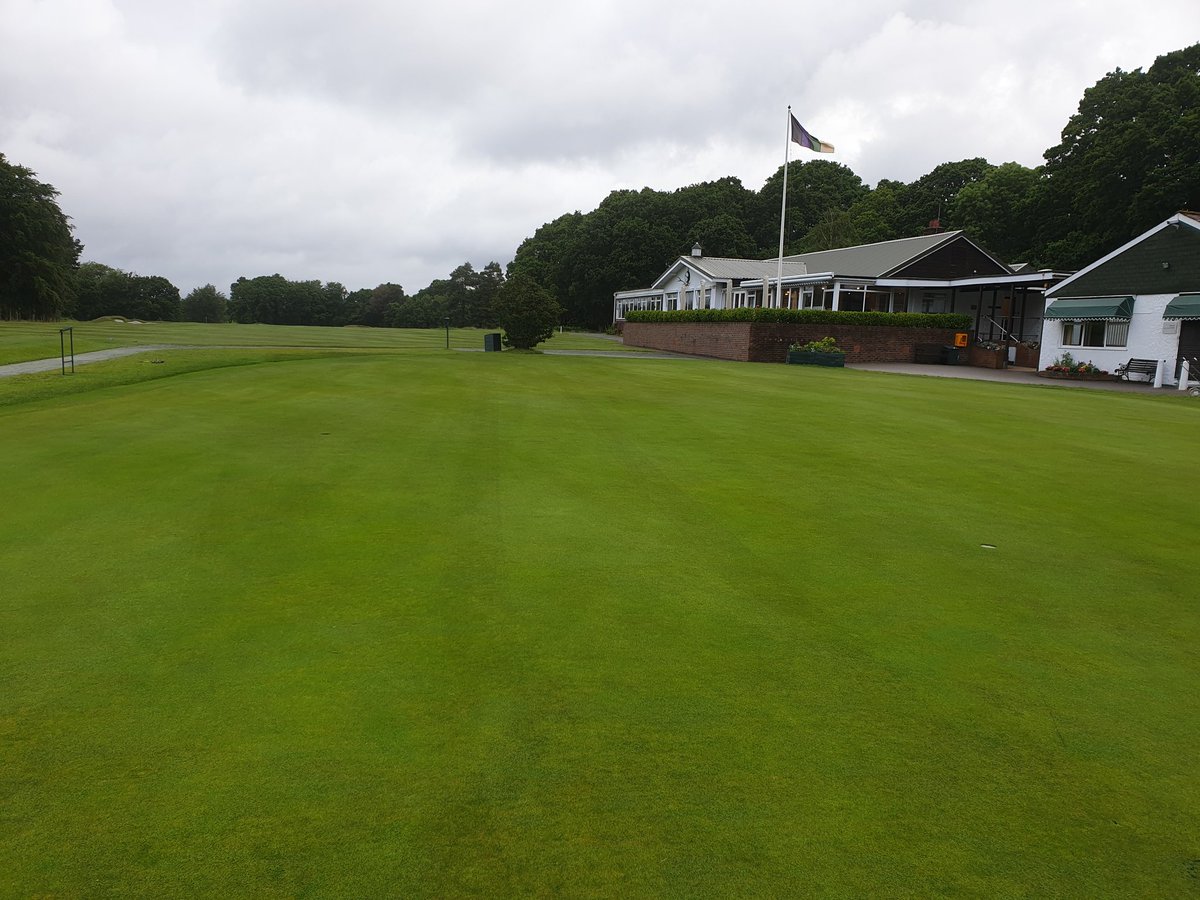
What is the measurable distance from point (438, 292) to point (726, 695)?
13710cm

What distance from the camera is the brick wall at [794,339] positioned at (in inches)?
1356

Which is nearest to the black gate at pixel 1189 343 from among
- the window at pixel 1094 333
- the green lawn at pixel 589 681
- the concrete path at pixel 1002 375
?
the concrete path at pixel 1002 375

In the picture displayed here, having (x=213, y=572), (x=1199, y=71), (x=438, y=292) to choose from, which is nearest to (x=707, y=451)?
(x=213, y=572)

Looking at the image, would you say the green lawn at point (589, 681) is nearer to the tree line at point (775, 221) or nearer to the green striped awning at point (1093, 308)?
the green striped awning at point (1093, 308)

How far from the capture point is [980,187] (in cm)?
6394

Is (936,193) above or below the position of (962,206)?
above

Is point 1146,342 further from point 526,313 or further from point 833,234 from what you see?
point 833,234

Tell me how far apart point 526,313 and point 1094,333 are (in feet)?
77.6

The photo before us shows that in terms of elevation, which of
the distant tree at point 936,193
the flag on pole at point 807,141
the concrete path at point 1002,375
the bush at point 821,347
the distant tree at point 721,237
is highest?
the distant tree at point 936,193

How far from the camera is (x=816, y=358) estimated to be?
33.2 metres

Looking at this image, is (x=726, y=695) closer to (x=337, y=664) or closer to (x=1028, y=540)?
(x=337, y=664)

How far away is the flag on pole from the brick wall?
7239 millimetres

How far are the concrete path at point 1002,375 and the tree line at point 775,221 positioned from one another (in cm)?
1582

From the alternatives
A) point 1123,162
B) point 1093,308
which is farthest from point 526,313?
point 1123,162
